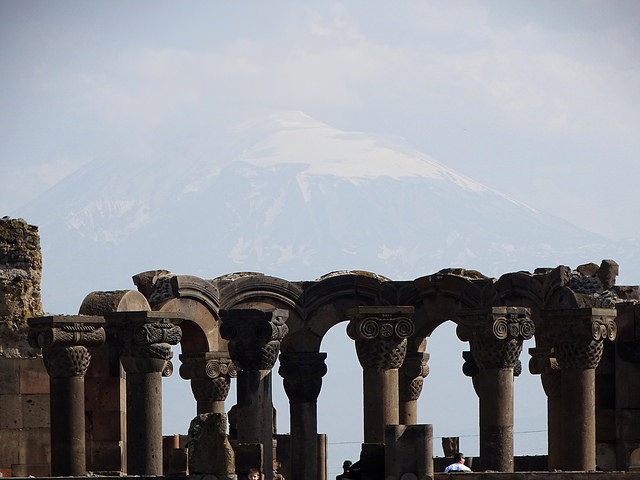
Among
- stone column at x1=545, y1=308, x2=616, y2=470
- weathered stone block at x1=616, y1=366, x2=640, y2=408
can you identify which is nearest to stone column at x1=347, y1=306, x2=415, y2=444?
stone column at x1=545, y1=308, x2=616, y2=470

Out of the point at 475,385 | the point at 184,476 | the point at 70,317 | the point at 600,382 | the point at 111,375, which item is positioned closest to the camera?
the point at 184,476

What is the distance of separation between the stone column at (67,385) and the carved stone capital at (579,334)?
25.2 ft

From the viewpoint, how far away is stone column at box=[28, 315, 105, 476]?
86.5 feet

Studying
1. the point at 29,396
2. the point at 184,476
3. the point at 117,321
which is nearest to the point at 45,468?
the point at 29,396

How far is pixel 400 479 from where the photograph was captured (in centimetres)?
2477

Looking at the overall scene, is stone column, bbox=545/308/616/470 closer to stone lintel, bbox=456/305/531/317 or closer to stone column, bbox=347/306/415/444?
stone lintel, bbox=456/305/531/317

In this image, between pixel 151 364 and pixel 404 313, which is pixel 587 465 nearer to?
pixel 404 313

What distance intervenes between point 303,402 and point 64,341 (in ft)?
27.3

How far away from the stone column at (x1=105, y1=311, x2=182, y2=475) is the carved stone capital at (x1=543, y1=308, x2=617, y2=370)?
6423 millimetres

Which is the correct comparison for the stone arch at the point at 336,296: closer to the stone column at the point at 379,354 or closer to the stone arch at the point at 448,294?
Result: the stone arch at the point at 448,294

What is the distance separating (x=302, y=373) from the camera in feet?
110

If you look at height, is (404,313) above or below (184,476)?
above

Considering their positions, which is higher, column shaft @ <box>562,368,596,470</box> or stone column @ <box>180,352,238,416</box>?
stone column @ <box>180,352,238,416</box>

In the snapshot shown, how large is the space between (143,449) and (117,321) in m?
1.91
